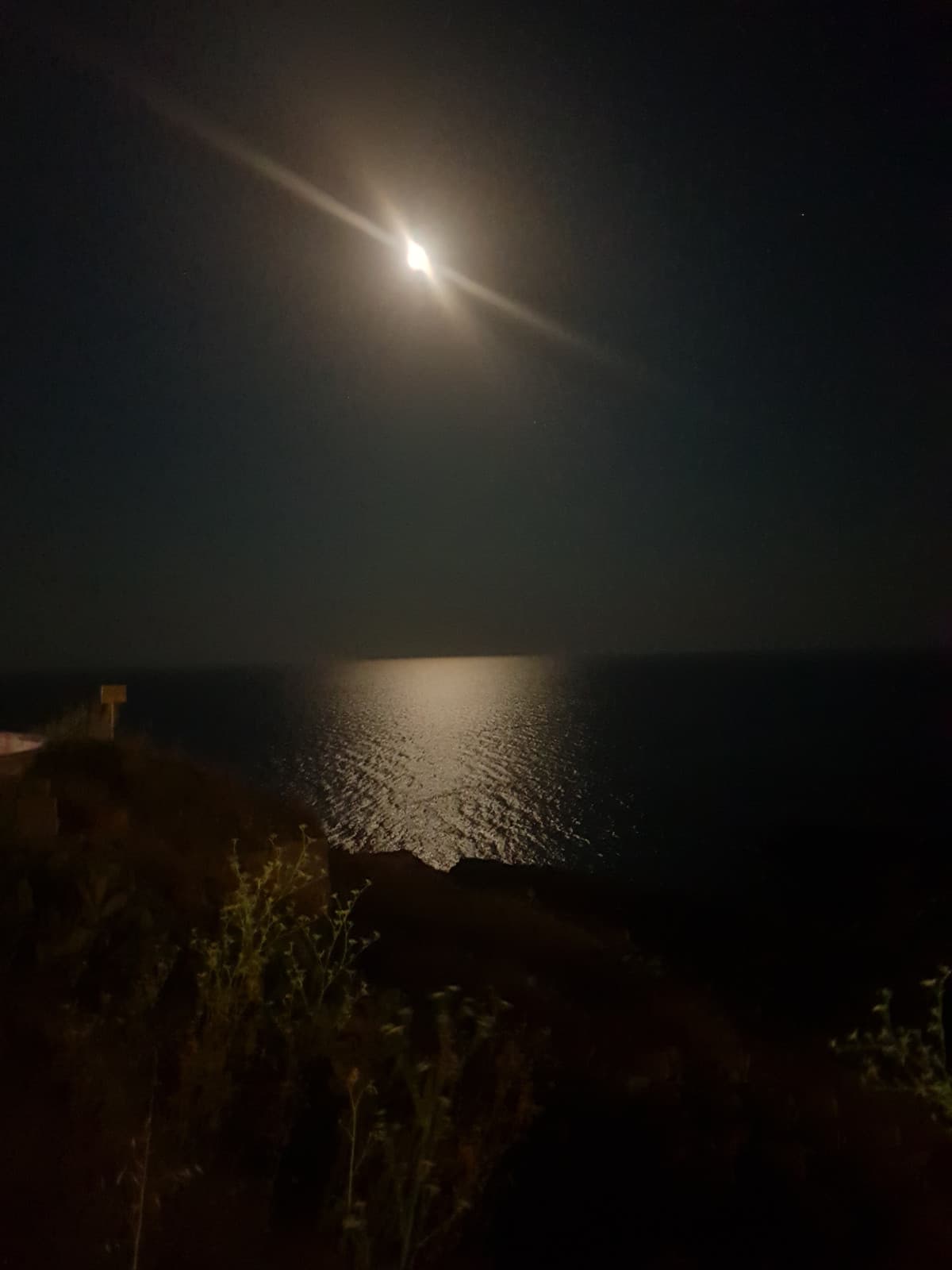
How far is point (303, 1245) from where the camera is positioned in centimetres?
313

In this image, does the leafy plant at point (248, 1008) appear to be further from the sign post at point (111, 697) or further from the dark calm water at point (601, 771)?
the dark calm water at point (601, 771)

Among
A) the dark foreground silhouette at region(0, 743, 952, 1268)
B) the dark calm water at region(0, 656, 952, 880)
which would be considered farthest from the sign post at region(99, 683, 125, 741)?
the dark foreground silhouette at region(0, 743, 952, 1268)

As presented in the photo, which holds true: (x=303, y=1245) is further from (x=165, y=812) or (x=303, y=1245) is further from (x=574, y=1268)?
(x=165, y=812)

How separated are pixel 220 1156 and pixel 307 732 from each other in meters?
93.3

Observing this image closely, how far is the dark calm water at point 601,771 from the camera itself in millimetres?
48281

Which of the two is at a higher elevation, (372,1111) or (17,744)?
(17,744)

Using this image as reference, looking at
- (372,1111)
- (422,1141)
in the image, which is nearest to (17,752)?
(372,1111)

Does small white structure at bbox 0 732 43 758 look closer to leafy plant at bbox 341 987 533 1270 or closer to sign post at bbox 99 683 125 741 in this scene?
sign post at bbox 99 683 125 741

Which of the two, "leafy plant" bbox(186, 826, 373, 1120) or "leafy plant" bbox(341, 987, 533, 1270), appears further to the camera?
"leafy plant" bbox(186, 826, 373, 1120)

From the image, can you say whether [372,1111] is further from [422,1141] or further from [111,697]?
[111,697]

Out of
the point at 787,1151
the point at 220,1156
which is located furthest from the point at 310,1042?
the point at 787,1151

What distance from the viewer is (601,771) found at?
69.6 m

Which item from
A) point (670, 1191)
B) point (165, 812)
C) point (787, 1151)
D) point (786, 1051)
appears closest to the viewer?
point (670, 1191)

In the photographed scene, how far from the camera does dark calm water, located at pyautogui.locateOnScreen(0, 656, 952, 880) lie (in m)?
48.3
